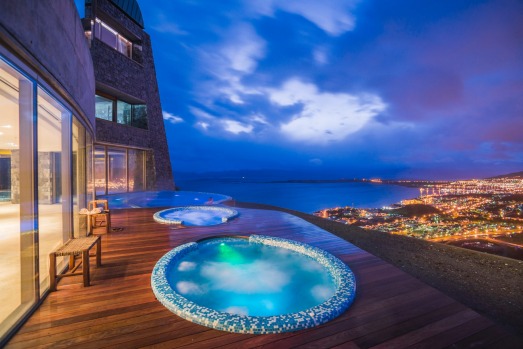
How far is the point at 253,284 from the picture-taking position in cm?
349

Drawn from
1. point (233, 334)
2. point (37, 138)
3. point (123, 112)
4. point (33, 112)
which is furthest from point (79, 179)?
point (123, 112)

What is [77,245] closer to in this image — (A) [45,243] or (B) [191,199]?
(A) [45,243]

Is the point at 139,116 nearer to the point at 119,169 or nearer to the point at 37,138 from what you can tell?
the point at 119,169

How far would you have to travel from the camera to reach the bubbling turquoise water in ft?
→ 9.43

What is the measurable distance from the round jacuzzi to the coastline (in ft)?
7.83

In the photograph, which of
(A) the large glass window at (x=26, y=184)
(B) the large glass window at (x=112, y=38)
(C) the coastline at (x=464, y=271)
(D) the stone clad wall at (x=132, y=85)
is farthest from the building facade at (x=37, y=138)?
(B) the large glass window at (x=112, y=38)

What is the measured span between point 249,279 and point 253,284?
6.2 inches

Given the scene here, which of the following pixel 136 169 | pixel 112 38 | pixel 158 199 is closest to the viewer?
pixel 158 199

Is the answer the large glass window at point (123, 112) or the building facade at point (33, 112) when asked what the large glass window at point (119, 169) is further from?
the building facade at point (33, 112)

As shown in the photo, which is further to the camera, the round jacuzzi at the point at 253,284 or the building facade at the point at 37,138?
the round jacuzzi at the point at 253,284

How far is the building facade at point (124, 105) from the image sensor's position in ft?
30.8

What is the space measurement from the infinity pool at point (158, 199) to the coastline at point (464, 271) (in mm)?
6084

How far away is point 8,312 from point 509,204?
98.1 feet

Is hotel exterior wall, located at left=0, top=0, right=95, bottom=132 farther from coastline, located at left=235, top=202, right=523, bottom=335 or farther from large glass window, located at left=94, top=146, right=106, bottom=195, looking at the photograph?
large glass window, located at left=94, top=146, right=106, bottom=195
